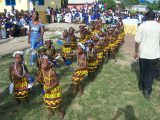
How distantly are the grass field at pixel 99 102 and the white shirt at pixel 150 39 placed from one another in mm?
1263

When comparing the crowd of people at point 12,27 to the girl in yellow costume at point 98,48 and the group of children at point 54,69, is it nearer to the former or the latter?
the group of children at point 54,69

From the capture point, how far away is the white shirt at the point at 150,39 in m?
7.84

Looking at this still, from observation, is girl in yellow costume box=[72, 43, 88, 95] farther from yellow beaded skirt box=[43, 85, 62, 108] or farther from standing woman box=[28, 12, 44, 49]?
standing woman box=[28, 12, 44, 49]

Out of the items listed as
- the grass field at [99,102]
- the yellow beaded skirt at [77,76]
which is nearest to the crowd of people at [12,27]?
the grass field at [99,102]

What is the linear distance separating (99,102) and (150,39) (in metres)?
2.10

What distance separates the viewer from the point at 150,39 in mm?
7859

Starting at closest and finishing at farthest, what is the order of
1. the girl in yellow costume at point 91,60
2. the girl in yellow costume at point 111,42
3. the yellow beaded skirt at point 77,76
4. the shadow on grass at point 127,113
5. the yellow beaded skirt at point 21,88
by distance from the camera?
the shadow on grass at point 127,113, the yellow beaded skirt at point 21,88, the yellow beaded skirt at point 77,76, the girl in yellow costume at point 91,60, the girl in yellow costume at point 111,42

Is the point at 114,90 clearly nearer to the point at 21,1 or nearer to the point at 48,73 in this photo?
the point at 48,73

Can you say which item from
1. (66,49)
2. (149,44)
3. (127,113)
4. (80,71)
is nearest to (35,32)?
(66,49)

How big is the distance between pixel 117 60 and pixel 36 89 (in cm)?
573

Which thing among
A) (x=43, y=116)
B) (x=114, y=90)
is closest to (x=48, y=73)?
(x=43, y=116)

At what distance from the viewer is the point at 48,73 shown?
6.49 m

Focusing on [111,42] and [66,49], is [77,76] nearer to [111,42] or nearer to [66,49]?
[66,49]

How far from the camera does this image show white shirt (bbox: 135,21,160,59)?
7.84 metres
